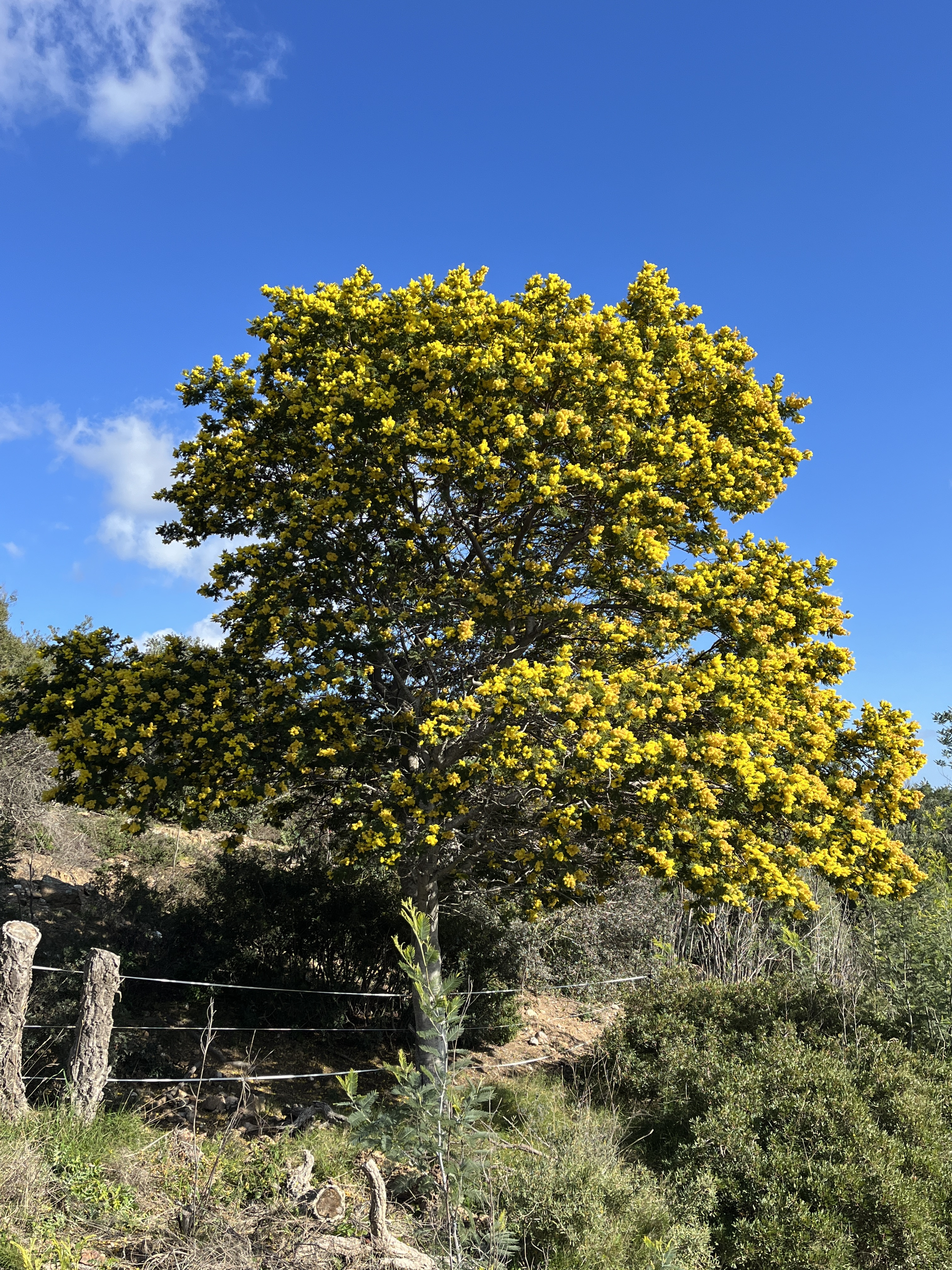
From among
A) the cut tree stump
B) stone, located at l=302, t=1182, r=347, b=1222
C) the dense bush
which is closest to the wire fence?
stone, located at l=302, t=1182, r=347, b=1222

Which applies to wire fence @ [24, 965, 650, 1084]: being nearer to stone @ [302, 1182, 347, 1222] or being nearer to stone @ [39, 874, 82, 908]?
stone @ [302, 1182, 347, 1222]

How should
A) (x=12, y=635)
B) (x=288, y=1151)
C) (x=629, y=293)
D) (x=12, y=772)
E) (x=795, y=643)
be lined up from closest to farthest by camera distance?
1. (x=288, y=1151)
2. (x=795, y=643)
3. (x=629, y=293)
4. (x=12, y=772)
5. (x=12, y=635)

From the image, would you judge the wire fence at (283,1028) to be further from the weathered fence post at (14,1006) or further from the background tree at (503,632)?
the background tree at (503,632)

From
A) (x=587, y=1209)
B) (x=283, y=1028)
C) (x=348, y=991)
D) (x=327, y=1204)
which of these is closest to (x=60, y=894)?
(x=348, y=991)

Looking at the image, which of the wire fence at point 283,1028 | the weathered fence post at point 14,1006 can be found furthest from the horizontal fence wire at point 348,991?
the weathered fence post at point 14,1006

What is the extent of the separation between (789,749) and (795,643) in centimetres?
153

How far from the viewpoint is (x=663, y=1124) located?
742 centimetres

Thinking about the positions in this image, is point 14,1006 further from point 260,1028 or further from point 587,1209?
point 587,1209

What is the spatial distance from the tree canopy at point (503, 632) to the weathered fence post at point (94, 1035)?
50.7 inches

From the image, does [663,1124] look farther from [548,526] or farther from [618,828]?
[548,526]

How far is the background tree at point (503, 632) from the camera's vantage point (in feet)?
21.7

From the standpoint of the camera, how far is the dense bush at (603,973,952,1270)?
5.63 m

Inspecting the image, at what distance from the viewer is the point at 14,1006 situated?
19.5ft

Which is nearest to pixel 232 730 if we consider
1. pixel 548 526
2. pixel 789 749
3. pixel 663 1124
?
pixel 548 526
